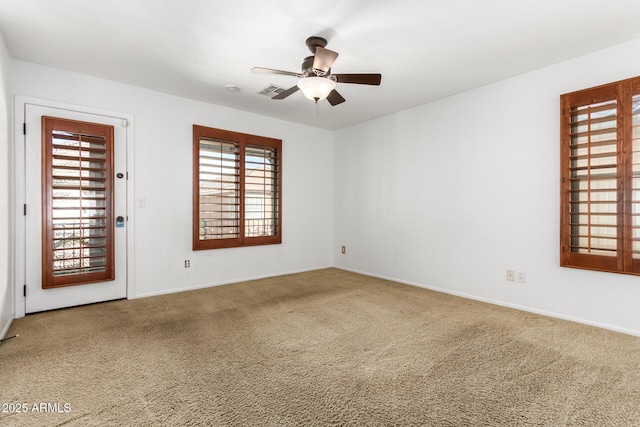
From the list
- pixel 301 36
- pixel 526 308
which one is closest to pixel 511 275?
pixel 526 308

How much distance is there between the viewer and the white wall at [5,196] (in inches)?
105

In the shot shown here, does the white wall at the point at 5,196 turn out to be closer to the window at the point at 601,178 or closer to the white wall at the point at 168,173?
the white wall at the point at 168,173

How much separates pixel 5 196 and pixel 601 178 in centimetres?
540

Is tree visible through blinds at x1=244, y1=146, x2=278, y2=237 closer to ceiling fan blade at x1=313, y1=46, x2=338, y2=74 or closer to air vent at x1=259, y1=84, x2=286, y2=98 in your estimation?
air vent at x1=259, y1=84, x2=286, y2=98

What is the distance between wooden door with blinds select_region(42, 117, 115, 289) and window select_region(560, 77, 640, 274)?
16.0 feet

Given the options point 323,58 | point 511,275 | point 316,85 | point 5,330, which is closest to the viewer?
point 323,58

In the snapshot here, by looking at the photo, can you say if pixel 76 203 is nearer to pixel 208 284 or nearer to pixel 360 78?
pixel 208 284

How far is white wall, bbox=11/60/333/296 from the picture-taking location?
347 cm

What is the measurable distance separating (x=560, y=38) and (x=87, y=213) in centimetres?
494

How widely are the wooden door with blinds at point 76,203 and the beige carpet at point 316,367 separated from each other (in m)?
0.45

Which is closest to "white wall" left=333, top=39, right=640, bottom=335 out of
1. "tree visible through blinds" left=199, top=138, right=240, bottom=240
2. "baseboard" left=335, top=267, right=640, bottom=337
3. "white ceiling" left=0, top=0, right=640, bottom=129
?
"baseboard" left=335, top=267, right=640, bottom=337

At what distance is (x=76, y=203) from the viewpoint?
3.38 m

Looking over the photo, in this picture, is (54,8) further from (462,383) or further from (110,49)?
(462,383)

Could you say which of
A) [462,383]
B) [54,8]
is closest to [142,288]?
[54,8]
